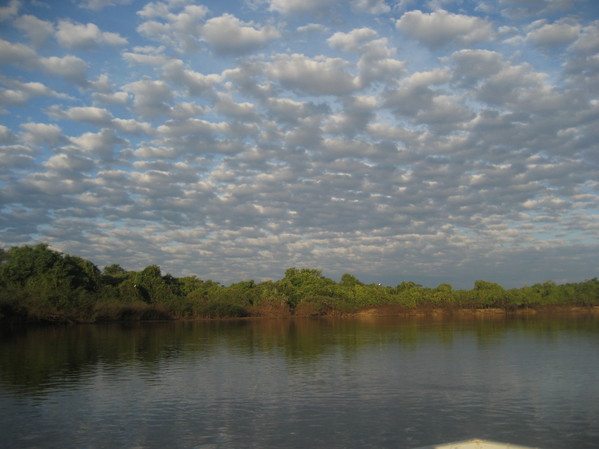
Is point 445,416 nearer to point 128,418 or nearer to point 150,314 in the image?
point 128,418

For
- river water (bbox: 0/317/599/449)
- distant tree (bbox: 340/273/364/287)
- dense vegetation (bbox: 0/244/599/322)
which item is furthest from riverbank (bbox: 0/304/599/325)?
river water (bbox: 0/317/599/449)

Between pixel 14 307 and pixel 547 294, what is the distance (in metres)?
85.8

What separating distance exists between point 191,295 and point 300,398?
67855 millimetres

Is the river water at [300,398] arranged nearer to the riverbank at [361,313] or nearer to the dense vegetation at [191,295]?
the dense vegetation at [191,295]

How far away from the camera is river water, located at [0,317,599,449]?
11.1 meters

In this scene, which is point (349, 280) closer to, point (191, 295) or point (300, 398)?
point (191, 295)

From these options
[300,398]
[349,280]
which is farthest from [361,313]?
[300,398]

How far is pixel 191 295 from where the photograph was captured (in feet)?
264

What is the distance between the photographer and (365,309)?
80.4m

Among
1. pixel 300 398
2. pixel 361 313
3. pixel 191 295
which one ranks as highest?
pixel 191 295

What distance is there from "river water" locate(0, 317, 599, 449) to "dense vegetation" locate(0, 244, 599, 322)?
27658mm

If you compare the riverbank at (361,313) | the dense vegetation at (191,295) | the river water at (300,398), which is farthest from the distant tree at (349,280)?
the river water at (300,398)

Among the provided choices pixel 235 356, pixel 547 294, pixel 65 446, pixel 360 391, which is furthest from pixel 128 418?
pixel 547 294

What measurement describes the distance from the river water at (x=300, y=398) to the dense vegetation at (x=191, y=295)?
90.7ft
